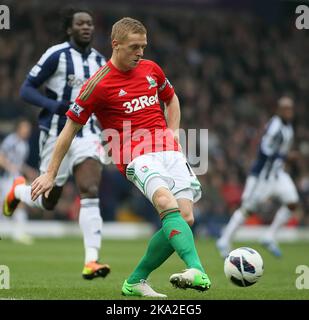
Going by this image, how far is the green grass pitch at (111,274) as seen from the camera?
23.3 ft

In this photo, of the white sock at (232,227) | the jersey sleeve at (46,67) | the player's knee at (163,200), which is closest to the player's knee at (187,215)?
the player's knee at (163,200)

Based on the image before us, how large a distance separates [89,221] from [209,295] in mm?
1969

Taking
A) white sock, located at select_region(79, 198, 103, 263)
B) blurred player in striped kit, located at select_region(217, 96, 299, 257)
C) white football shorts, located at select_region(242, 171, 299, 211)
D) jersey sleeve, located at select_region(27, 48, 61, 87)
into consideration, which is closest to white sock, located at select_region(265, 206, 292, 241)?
blurred player in striped kit, located at select_region(217, 96, 299, 257)

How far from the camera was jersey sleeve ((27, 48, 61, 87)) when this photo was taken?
28.8 ft

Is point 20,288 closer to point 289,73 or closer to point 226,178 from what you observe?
point 226,178

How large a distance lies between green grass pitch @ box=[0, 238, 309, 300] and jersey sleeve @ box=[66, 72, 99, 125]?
56.9 inches

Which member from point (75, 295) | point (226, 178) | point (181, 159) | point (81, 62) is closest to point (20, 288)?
point (75, 295)

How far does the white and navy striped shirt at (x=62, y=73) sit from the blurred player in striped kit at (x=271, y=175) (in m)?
5.31

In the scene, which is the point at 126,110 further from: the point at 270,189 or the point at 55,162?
the point at 270,189

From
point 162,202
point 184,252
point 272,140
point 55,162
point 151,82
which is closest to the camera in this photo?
point 184,252

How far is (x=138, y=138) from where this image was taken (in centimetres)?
690

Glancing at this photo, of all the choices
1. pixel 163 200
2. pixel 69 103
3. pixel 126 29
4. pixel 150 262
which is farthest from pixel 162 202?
pixel 69 103

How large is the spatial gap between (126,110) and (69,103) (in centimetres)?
201

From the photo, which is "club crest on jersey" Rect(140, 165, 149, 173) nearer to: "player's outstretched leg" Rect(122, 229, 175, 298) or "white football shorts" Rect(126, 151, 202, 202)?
"white football shorts" Rect(126, 151, 202, 202)
